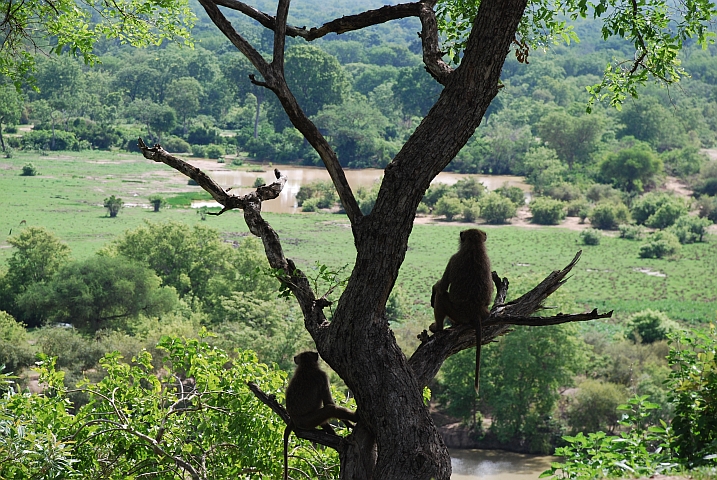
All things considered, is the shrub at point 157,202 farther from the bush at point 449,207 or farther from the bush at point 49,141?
the bush at point 449,207

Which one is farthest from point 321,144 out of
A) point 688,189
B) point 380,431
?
point 688,189

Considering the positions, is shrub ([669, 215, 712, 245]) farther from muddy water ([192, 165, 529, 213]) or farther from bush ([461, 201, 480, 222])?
muddy water ([192, 165, 529, 213])

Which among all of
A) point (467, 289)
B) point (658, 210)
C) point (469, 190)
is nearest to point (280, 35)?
point (467, 289)

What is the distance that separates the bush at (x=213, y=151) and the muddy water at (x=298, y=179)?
5248 millimetres

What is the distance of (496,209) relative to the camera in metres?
56.7

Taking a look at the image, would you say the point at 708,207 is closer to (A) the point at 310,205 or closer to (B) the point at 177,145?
(A) the point at 310,205

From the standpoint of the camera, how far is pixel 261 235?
186 inches

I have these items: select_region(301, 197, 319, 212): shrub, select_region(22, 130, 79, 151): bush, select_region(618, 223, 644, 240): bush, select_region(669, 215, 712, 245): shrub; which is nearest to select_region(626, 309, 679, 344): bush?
select_region(618, 223, 644, 240): bush

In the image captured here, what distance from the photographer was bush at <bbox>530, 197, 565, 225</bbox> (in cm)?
5672

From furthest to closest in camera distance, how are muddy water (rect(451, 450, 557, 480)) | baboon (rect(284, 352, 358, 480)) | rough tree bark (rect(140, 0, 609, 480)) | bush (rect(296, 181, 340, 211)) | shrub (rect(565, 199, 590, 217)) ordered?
shrub (rect(565, 199, 590, 217)) < bush (rect(296, 181, 340, 211)) < muddy water (rect(451, 450, 557, 480)) < baboon (rect(284, 352, 358, 480)) < rough tree bark (rect(140, 0, 609, 480))

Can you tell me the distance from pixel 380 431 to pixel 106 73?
9228cm

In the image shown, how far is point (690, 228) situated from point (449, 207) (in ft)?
54.2

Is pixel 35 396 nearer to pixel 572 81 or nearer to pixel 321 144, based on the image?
pixel 321 144

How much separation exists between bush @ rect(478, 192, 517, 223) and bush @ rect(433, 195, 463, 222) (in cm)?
161
